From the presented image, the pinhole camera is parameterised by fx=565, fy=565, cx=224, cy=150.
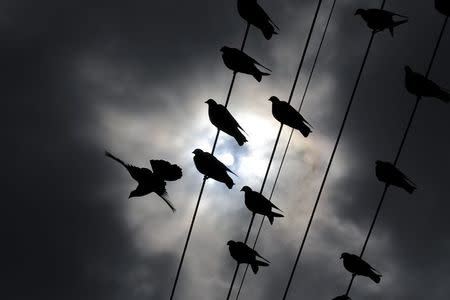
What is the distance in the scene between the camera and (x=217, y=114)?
32.4 feet

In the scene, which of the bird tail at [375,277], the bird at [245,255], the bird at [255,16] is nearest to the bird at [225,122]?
the bird at [255,16]

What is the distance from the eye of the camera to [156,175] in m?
9.54

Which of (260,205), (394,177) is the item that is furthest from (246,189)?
(394,177)

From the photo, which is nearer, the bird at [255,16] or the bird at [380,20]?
the bird at [255,16]

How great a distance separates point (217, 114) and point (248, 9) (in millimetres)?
1863

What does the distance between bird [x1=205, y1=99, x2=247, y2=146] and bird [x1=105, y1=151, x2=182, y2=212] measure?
3.56 feet

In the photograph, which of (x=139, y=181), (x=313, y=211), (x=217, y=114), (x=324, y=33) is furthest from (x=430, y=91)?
(x=139, y=181)

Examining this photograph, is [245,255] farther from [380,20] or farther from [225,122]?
[380,20]

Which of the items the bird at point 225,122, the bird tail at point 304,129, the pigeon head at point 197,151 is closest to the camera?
the bird at point 225,122

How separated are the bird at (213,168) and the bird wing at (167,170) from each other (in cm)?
50

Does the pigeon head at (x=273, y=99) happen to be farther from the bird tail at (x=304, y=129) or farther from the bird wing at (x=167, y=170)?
the bird wing at (x=167, y=170)

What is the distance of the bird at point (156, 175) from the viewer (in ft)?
31.0

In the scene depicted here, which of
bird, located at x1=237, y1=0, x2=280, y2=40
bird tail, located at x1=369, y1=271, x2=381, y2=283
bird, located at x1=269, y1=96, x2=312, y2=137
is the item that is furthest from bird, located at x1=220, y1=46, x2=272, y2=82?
bird tail, located at x1=369, y1=271, x2=381, y2=283

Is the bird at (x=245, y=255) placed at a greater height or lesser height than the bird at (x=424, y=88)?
lesser
